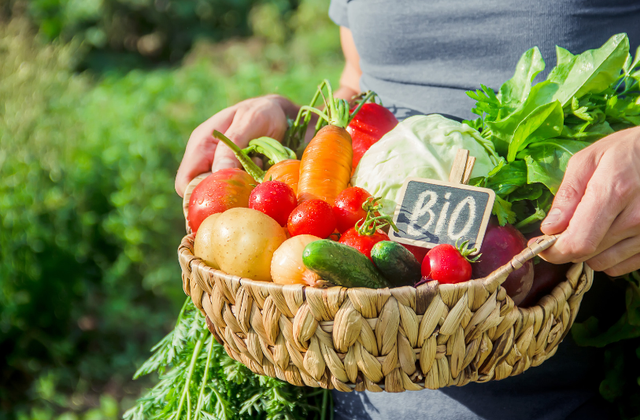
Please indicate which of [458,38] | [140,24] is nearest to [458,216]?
[458,38]

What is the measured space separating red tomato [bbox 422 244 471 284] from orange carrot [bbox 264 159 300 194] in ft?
1.46

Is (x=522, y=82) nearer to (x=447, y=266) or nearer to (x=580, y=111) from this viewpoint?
(x=580, y=111)

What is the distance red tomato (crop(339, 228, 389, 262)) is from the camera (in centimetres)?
101

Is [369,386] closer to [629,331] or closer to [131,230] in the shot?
[629,331]

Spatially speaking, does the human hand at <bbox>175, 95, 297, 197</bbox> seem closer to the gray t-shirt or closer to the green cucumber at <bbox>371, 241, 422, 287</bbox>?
the gray t-shirt

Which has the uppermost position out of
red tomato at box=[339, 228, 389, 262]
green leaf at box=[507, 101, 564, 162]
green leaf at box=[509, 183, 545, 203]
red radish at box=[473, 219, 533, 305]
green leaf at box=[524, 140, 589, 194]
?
green leaf at box=[507, 101, 564, 162]

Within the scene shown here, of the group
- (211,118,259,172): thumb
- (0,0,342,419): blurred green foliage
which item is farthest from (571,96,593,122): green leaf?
(0,0,342,419): blurred green foliage

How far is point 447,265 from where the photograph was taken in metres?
0.90

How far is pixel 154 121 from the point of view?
10.1 feet

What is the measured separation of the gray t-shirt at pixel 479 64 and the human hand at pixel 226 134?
40cm

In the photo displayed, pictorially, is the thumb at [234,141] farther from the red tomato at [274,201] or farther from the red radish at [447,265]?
the red radish at [447,265]

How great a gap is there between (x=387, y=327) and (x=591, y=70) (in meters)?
0.74

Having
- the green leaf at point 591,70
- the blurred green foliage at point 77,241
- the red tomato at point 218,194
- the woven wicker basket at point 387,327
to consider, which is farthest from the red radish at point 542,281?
the blurred green foliage at point 77,241

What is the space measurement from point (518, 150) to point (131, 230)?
231cm
